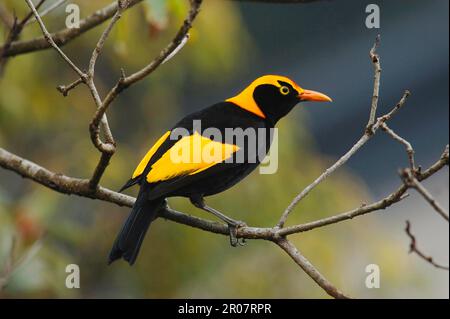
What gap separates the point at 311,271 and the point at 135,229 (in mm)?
735

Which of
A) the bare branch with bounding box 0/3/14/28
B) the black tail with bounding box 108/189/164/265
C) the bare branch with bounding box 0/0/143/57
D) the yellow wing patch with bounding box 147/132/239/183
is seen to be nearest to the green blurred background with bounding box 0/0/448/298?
the bare branch with bounding box 0/3/14/28

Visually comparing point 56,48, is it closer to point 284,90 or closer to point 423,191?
point 423,191

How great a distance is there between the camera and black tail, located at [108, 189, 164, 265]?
329cm

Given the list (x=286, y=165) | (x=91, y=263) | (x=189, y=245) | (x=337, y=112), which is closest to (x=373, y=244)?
(x=286, y=165)

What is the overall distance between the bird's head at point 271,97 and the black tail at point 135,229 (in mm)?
914

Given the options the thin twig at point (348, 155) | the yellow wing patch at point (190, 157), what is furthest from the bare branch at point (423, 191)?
the yellow wing patch at point (190, 157)

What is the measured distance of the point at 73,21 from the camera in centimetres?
407

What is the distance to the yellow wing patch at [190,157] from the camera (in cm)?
349

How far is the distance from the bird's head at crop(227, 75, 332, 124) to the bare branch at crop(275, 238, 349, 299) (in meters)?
1.18

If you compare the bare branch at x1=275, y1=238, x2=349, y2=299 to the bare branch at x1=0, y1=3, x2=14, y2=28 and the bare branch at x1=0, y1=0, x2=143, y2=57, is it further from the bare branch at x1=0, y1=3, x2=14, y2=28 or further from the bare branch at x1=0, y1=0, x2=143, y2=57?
the bare branch at x1=0, y1=3, x2=14, y2=28

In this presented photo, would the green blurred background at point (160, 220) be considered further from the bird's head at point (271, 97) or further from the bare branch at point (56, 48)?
the bare branch at point (56, 48)

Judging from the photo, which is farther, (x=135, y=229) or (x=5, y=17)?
(x=5, y=17)

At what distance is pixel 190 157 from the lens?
360 centimetres

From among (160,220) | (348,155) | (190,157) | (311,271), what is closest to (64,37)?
(190,157)
